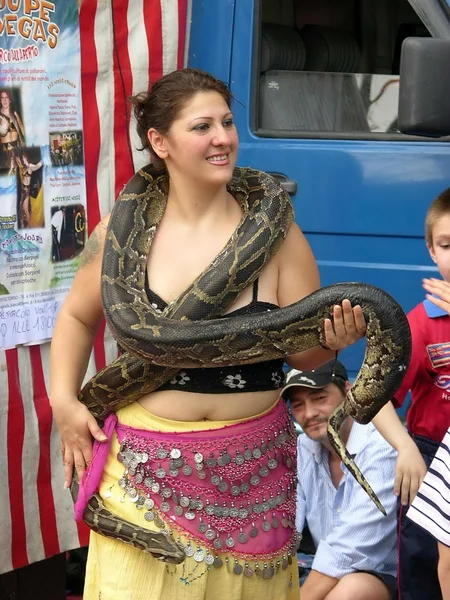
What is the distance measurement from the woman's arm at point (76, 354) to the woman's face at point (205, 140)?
44cm

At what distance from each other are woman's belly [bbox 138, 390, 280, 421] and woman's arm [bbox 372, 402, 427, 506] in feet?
2.70

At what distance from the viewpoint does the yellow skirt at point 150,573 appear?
3.08m

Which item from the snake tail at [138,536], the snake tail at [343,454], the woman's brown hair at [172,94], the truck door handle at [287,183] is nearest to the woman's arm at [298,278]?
the snake tail at [343,454]

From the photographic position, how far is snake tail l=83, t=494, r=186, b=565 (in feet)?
9.89

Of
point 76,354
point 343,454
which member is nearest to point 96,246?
point 76,354

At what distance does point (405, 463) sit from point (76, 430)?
123cm

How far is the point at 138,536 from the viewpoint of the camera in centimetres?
304

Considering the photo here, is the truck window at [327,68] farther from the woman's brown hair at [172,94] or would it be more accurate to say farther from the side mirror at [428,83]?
the woman's brown hair at [172,94]

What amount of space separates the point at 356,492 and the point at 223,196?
1.73 metres

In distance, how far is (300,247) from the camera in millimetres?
3271

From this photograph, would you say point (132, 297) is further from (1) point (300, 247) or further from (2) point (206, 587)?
(2) point (206, 587)

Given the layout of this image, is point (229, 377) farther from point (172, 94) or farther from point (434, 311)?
point (434, 311)

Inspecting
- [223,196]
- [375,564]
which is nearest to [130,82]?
[223,196]

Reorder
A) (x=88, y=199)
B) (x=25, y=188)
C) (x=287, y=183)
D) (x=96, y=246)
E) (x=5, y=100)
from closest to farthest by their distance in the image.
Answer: (x=96, y=246)
(x=5, y=100)
(x=25, y=188)
(x=88, y=199)
(x=287, y=183)
